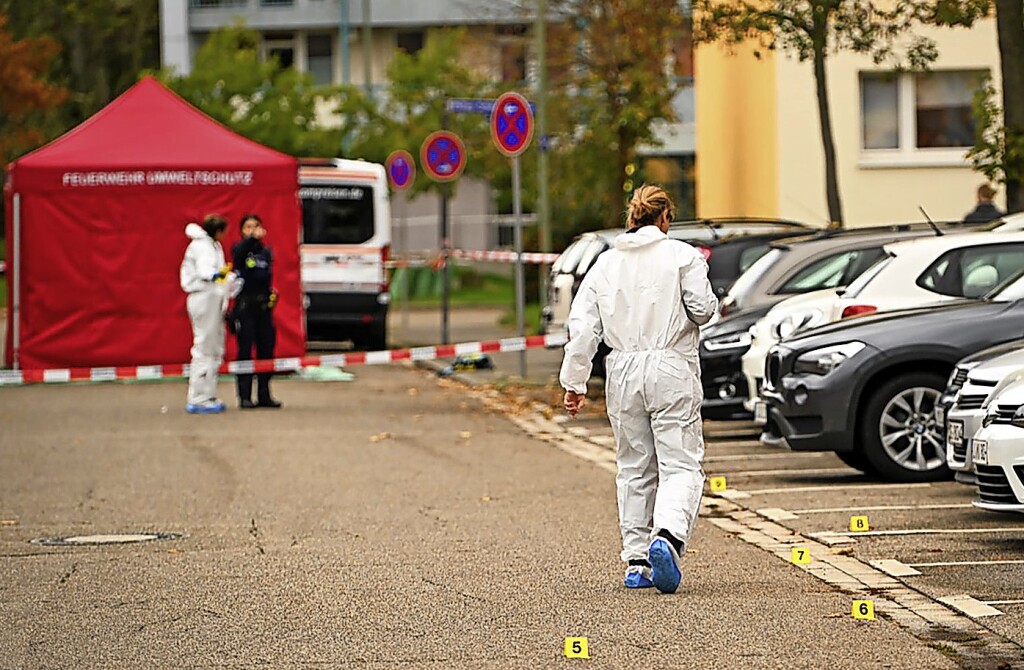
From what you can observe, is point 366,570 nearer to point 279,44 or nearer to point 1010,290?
point 1010,290

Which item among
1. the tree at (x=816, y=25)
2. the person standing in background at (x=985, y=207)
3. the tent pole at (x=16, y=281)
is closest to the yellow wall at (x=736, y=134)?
the tree at (x=816, y=25)

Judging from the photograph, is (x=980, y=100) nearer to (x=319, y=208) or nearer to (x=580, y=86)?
(x=319, y=208)

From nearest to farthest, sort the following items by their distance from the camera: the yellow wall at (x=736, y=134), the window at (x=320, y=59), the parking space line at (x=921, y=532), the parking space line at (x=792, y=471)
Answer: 1. the parking space line at (x=921, y=532)
2. the parking space line at (x=792, y=471)
3. the yellow wall at (x=736, y=134)
4. the window at (x=320, y=59)

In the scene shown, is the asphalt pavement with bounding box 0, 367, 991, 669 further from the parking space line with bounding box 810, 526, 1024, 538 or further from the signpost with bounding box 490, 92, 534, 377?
the signpost with bounding box 490, 92, 534, 377

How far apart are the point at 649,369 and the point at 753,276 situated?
777 cm

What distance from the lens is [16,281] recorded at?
23.1 metres

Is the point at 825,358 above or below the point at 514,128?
below

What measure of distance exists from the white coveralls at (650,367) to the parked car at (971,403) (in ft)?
6.41

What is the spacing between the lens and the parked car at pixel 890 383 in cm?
1217

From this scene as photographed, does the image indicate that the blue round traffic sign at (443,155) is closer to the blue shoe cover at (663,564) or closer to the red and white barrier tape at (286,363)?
the red and white barrier tape at (286,363)

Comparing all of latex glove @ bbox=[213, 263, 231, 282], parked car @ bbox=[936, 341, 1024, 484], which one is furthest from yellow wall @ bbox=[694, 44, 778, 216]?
→ parked car @ bbox=[936, 341, 1024, 484]

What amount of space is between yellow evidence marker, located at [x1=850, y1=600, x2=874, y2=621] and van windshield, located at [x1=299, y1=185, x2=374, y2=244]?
19056 mm

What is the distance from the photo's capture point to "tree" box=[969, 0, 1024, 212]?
61.2ft

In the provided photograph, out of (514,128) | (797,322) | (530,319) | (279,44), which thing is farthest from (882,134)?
(279,44)
